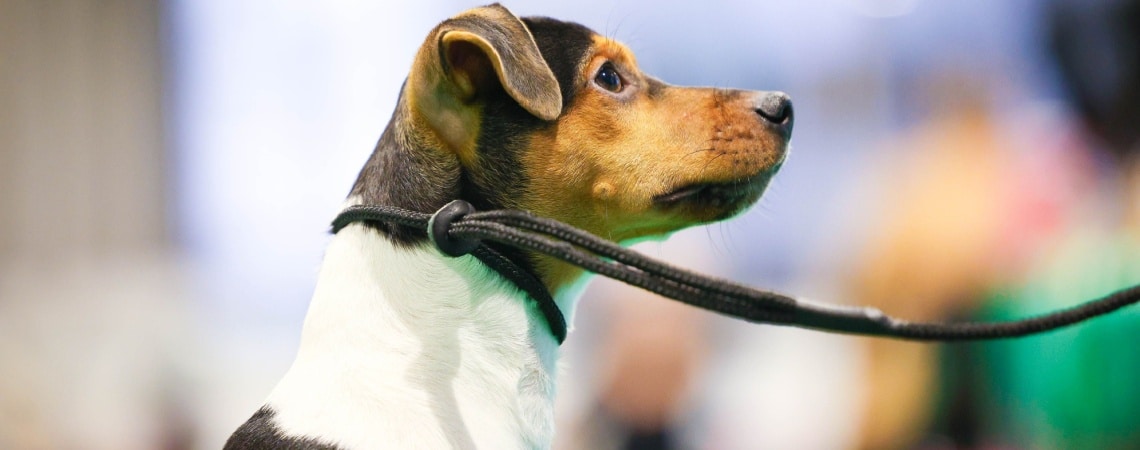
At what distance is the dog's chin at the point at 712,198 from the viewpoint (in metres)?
1.35

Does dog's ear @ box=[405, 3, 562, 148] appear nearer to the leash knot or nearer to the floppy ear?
the floppy ear

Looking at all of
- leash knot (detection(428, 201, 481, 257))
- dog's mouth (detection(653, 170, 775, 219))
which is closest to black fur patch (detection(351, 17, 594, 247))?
leash knot (detection(428, 201, 481, 257))

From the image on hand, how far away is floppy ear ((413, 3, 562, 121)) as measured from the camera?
3.92 ft

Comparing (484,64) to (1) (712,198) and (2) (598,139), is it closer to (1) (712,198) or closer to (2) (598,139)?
(2) (598,139)

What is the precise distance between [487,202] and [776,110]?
0.51 meters

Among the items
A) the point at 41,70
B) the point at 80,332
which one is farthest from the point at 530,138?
the point at 41,70

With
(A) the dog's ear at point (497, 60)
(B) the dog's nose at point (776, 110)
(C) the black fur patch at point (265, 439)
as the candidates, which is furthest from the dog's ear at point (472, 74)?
(C) the black fur patch at point (265, 439)

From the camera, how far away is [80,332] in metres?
3.02

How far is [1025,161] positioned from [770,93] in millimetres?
1470

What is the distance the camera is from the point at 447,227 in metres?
1.12

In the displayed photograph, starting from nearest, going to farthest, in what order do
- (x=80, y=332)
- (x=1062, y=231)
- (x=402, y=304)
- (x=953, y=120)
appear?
(x=402, y=304), (x=1062, y=231), (x=953, y=120), (x=80, y=332)

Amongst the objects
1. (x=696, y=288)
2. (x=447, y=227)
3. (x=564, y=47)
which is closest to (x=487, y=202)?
(x=447, y=227)

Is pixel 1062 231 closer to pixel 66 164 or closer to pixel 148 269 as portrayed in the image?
pixel 148 269

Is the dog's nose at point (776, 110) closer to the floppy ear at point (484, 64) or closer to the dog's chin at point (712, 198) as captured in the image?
the dog's chin at point (712, 198)
